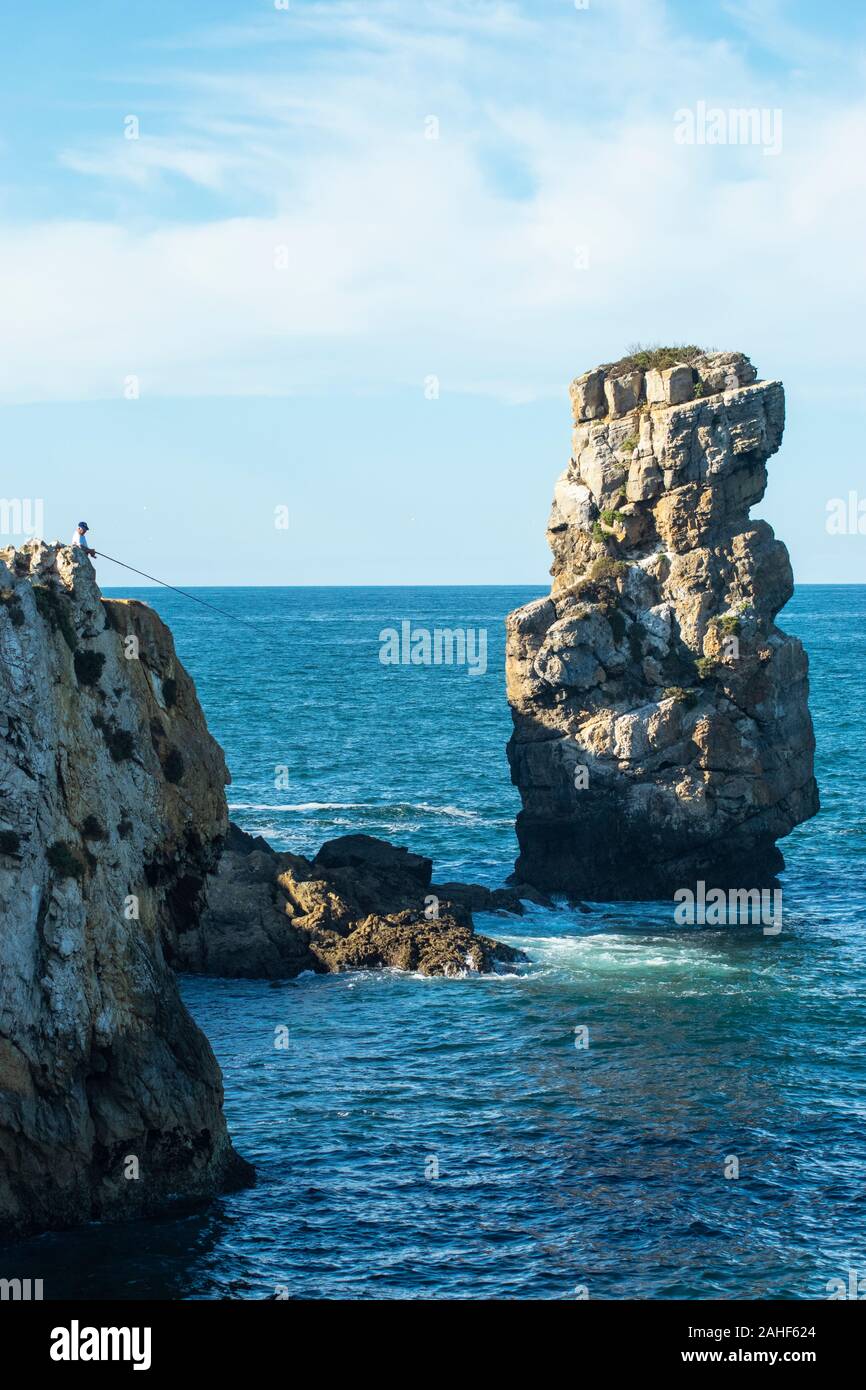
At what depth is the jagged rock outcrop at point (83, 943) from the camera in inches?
1249

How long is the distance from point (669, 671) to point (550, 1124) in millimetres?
27277

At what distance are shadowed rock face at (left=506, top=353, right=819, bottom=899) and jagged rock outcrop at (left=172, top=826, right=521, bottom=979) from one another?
8.68 m

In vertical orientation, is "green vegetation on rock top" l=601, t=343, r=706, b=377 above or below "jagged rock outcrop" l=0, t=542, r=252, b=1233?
above

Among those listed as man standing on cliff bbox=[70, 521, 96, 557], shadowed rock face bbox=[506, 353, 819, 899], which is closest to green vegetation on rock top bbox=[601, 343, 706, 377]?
shadowed rock face bbox=[506, 353, 819, 899]

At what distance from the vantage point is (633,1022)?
48562 millimetres

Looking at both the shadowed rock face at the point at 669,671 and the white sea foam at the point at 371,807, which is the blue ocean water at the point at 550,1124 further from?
the white sea foam at the point at 371,807

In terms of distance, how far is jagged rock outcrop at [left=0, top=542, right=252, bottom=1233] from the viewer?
31.7 metres

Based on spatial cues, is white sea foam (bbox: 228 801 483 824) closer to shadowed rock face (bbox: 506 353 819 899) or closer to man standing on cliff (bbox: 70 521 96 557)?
shadowed rock face (bbox: 506 353 819 899)

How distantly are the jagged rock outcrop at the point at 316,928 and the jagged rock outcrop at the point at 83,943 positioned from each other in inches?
688

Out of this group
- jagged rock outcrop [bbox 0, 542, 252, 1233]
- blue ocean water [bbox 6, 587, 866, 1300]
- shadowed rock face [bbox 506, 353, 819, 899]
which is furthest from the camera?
shadowed rock face [bbox 506, 353, 819, 899]

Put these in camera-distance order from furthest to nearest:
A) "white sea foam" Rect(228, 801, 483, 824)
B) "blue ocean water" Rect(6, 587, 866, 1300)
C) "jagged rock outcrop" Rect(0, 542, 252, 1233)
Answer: "white sea foam" Rect(228, 801, 483, 824) < "blue ocean water" Rect(6, 587, 866, 1300) < "jagged rock outcrop" Rect(0, 542, 252, 1233)

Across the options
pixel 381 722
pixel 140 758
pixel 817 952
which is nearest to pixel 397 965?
pixel 817 952

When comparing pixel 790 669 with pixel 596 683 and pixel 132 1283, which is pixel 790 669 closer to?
pixel 596 683

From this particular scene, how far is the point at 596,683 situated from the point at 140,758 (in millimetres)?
30522
